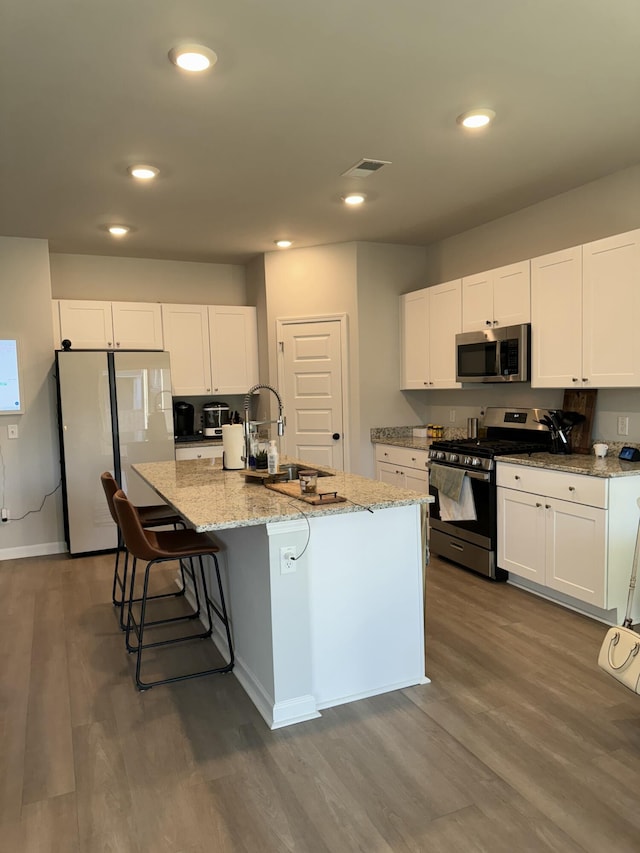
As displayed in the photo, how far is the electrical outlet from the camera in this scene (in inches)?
95.0

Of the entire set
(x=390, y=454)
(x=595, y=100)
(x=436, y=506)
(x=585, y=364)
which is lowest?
(x=436, y=506)

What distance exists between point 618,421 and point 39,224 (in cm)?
443

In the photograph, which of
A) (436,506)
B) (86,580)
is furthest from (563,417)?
(86,580)

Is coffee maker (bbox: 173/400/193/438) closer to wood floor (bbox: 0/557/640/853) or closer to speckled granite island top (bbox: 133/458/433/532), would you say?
speckled granite island top (bbox: 133/458/433/532)

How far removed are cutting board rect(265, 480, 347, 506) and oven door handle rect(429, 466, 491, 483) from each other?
1.57 meters

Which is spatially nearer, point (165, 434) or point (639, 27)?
point (639, 27)

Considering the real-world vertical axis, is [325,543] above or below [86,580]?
above

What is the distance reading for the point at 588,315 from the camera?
364 cm

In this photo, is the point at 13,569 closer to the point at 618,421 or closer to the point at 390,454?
the point at 390,454

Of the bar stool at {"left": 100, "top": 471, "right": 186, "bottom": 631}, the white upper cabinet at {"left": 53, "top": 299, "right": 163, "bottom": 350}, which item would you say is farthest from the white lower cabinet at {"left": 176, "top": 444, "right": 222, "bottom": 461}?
the bar stool at {"left": 100, "top": 471, "right": 186, "bottom": 631}

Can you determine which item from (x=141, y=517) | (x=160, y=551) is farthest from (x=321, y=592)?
(x=141, y=517)

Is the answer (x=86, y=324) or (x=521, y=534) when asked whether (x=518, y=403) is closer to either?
(x=521, y=534)

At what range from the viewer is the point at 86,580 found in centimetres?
448

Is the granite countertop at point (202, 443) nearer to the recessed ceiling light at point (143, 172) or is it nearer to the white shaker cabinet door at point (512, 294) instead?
the recessed ceiling light at point (143, 172)
